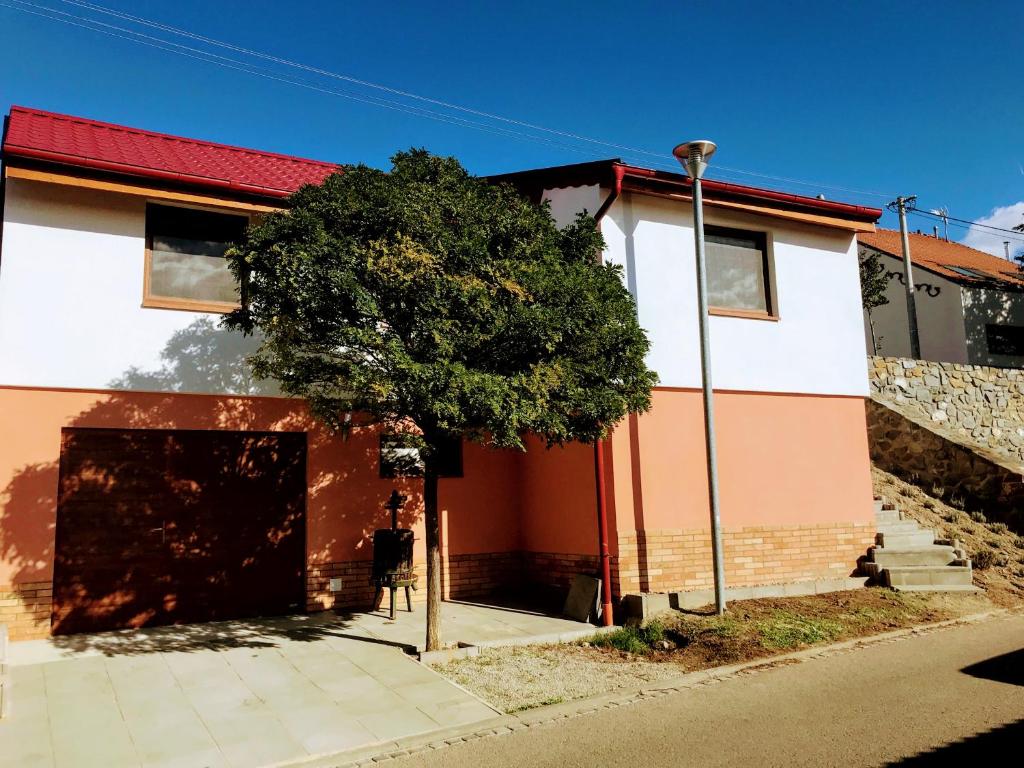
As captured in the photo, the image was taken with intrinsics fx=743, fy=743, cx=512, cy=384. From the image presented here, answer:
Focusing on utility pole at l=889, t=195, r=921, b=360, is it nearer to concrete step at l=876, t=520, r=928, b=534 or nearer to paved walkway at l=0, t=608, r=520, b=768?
concrete step at l=876, t=520, r=928, b=534

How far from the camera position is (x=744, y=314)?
10.6 m

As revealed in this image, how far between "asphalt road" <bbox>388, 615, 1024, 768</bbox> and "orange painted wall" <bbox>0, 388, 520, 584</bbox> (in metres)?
4.62

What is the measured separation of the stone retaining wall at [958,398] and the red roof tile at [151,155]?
11.3m

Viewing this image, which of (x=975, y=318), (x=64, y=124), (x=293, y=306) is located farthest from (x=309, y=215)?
(x=975, y=318)

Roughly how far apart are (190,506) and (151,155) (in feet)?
15.2

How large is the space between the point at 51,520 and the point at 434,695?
485 cm

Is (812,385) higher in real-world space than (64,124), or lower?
lower

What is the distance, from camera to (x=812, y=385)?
1082cm

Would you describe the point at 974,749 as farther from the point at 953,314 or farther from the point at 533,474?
the point at 953,314

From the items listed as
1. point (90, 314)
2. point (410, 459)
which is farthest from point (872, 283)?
point (90, 314)

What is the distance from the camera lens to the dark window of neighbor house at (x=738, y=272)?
10.6m

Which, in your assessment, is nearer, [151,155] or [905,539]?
[151,155]

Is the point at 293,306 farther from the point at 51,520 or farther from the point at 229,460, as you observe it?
the point at 51,520

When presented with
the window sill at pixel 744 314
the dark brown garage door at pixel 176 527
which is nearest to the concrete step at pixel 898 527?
the window sill at pixel 744 314
